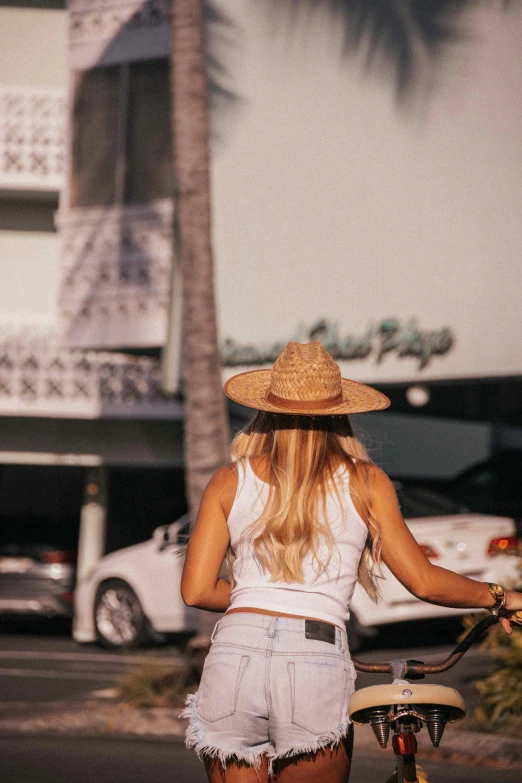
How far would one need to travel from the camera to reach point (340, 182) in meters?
14.0

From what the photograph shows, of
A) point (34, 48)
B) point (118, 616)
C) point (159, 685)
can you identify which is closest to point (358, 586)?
point (159, 685)

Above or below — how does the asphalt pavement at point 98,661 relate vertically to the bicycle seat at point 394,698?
below

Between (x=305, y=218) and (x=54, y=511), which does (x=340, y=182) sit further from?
(x=54, y=511)

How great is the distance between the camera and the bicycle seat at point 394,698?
10.2 feet

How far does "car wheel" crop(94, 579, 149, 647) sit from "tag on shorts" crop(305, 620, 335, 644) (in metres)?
10.2

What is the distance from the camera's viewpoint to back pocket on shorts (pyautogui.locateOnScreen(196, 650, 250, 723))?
3036 millimetres

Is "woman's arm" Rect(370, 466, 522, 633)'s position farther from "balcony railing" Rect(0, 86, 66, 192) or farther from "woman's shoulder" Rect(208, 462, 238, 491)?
"balcony railing" Rect(0, 86, 66, 192)

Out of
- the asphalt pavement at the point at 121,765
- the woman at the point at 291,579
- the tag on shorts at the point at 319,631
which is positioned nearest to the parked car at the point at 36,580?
the asphalt pavement at the point at 121,765

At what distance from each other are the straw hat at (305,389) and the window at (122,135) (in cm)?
1298

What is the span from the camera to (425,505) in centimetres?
1213

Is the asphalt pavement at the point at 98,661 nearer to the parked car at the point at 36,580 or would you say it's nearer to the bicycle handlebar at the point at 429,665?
the parked car at the point at 36,580

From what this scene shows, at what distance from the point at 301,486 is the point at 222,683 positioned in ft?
1.67

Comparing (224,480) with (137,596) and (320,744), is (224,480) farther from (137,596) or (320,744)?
(137,596)

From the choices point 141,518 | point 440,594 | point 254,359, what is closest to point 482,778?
point 440,594
